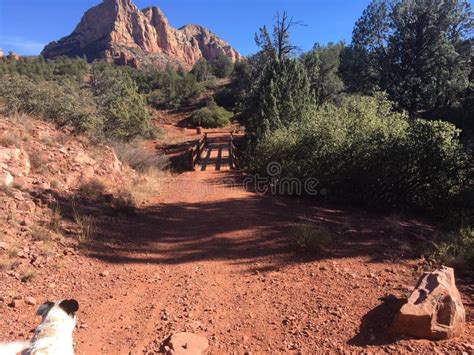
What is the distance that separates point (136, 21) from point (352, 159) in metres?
137

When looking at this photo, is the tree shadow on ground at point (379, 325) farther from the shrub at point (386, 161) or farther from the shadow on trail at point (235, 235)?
the shrub at point (386, 161)

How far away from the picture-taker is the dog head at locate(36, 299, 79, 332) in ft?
10.0

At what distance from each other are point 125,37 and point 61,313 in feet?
437

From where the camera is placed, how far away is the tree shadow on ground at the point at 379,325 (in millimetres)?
3242

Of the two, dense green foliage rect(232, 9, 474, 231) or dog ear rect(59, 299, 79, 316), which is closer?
dog ear rect(59, 299, 79, 316)

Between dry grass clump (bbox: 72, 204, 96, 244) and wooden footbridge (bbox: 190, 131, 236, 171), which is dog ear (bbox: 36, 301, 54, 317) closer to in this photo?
dry grass clump (bbox: 72, 204, 96, 244)

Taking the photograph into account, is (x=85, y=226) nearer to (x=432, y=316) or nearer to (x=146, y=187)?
(x=146, y=187)

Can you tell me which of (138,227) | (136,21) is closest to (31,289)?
(138,227)

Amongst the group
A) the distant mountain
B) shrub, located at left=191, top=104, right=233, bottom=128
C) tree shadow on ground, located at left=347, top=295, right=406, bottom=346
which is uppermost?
the distant mountain

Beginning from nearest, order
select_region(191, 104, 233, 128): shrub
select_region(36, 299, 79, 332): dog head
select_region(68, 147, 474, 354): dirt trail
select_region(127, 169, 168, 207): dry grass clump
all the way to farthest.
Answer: select_region(36, 299, 79, 332): dog head < select_region(68, 147, 474, 354): dirt trail < select_region(127, 169, 168, 207): dry grass clump < select_region(191, 104, 233, 128): shrub

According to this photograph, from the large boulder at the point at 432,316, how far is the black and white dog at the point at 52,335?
2892mm

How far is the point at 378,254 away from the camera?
17.6 feet

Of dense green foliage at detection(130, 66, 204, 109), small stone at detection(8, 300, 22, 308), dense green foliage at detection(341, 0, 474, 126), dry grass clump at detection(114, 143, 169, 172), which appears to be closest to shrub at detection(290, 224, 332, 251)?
small stone at detection(8, 300, 22, 308)

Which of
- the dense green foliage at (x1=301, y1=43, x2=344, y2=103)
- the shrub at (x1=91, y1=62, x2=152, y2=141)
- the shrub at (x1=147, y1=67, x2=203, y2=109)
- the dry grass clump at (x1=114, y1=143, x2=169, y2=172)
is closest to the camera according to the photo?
the dry grass clump at (x1=114, y1=143, x2=169, y2=172)
